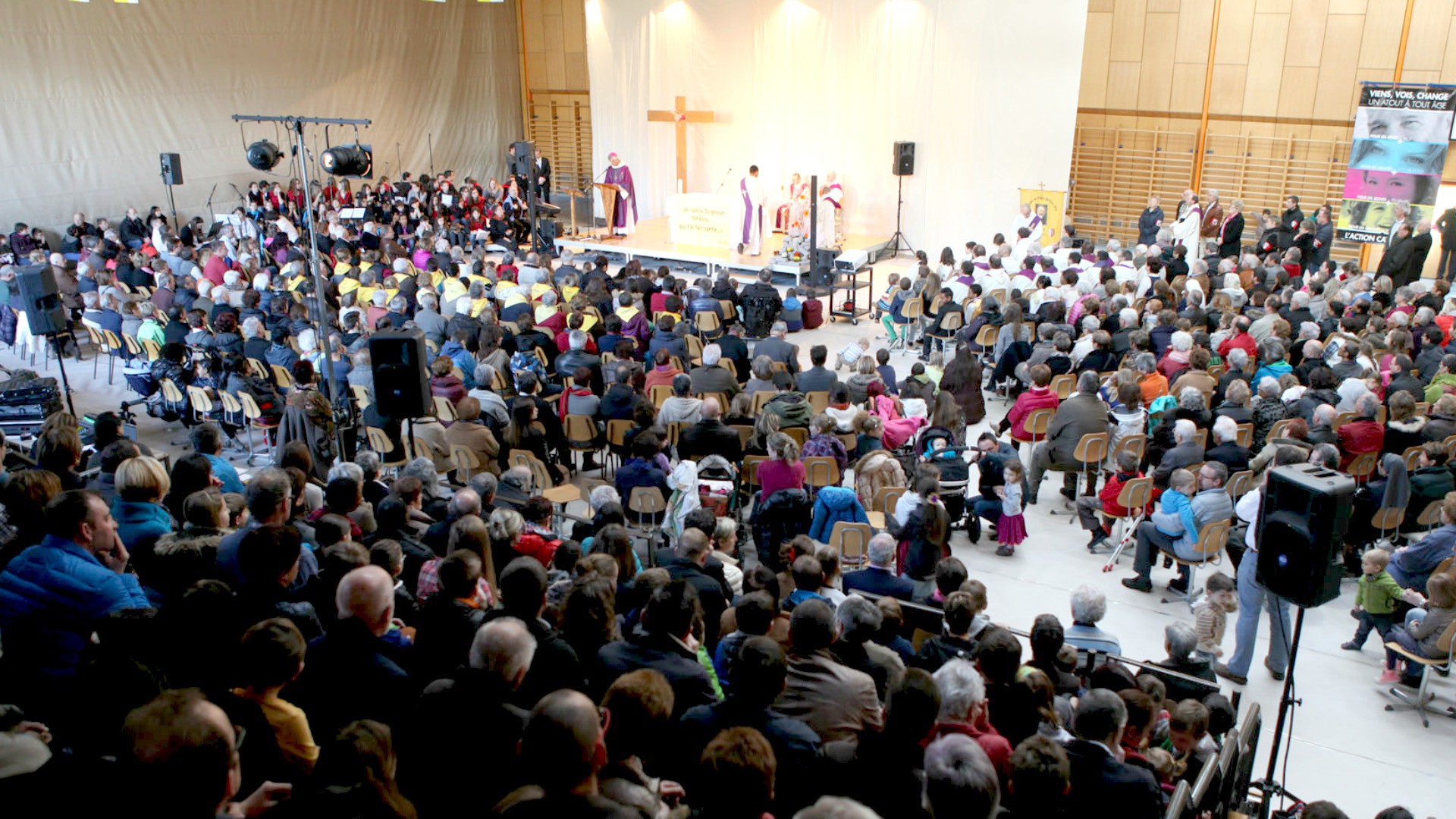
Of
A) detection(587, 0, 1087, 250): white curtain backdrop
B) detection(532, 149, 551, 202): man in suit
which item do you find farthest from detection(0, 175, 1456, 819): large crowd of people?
detection(532, 149, 551, 202): man in suit

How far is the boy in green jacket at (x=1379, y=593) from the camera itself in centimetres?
561

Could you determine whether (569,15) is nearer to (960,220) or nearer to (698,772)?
(960,220)

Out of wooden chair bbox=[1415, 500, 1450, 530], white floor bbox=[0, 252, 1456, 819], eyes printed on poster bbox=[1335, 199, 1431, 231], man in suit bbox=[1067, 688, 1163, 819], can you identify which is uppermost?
eyes printed on poster bbox=[1335, 199, 1431, 231]

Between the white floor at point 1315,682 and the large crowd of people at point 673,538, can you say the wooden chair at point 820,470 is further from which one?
the white floor at point 1315,682

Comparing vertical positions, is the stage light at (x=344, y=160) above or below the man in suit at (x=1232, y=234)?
above

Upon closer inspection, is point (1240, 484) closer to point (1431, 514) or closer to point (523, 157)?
point (1431, 514)

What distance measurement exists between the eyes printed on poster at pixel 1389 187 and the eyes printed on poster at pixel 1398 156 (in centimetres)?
7

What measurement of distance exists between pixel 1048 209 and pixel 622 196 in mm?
7404

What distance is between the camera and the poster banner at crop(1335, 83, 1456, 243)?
13555 mm

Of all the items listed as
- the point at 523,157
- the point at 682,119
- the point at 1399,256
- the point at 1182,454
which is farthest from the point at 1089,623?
the point at 682,119

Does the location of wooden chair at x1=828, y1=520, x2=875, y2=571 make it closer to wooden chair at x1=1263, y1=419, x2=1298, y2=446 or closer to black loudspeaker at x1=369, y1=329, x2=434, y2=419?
black loudspeaker at x1=369, y1=329, x2=434, y2=419

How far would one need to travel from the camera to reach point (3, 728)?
114 inches

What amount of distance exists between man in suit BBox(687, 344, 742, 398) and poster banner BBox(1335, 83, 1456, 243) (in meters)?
10.6

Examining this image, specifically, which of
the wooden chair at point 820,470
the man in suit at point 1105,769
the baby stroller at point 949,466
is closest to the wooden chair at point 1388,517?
the baby stroller at point 949,466
